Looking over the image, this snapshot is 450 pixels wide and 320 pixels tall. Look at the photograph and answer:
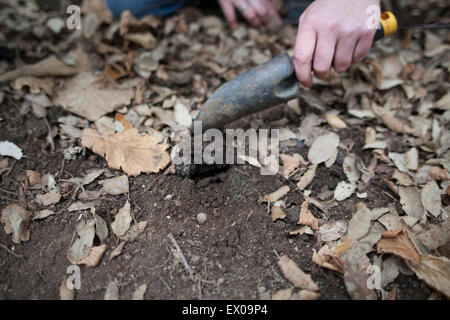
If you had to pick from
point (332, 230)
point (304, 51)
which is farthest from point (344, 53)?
point (332, 230)

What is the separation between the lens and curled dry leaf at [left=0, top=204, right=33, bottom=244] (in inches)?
56.5

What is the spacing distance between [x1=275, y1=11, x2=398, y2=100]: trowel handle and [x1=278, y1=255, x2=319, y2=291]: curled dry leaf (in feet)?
2.60

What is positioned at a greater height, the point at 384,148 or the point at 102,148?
the point at 102,148

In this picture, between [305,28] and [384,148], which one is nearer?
[305,28]

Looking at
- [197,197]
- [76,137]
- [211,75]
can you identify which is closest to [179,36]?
[211,75]

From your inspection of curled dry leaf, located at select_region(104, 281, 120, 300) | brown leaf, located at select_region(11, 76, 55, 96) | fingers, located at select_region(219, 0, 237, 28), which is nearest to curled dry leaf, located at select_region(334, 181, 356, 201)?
curled dry leaf, located at select_region(104, 281, 120, 300)

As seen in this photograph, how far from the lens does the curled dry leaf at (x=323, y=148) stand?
1.78 m

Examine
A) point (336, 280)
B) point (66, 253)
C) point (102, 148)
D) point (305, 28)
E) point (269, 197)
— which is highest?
point (305, 28)

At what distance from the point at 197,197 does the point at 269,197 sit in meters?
0.35

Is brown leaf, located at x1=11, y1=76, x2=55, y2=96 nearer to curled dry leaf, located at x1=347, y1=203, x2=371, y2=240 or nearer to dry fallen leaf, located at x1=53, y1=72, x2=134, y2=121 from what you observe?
dry fallen leaf, located at x1=53, y1=72, x2=134, y2=121

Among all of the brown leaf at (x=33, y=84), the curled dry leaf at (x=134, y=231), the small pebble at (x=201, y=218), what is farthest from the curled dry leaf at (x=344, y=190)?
the brown leaf at (x=33, y=84)

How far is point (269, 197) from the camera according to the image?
160 centimetres

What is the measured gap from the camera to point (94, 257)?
137cm
